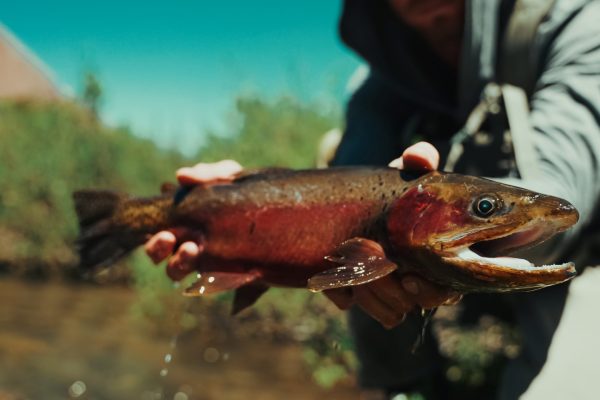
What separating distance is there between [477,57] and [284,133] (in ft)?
15.6

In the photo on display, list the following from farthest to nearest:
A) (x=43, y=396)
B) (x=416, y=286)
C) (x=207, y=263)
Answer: (x=43, y=396) < (x=207, y=263) < (x=416, y=286)

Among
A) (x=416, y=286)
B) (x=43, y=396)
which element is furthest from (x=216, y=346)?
(x=416, y=286)

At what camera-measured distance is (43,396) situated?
4684mm

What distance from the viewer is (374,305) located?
6.81 feet

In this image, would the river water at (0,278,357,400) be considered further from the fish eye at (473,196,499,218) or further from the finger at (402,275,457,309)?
the fish eye at (473,196,499,218)

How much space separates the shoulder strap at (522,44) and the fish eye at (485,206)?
122 cm

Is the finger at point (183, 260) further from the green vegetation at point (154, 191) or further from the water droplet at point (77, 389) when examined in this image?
the water droplet at point (77, 389)

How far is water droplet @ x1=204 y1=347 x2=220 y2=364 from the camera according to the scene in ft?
19.1

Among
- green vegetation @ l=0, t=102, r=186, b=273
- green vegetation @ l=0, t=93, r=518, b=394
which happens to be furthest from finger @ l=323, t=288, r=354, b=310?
green vegetation @ l=0, t=102, r=186, b=273

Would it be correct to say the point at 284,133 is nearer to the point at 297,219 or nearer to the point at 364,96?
the point at 364,96

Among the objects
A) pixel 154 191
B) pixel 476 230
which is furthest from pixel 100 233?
pixel 154 191

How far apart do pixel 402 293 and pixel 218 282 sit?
0.65m

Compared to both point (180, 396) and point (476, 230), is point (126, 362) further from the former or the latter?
point (476, 230)

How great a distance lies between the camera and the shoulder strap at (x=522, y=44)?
265 cm
